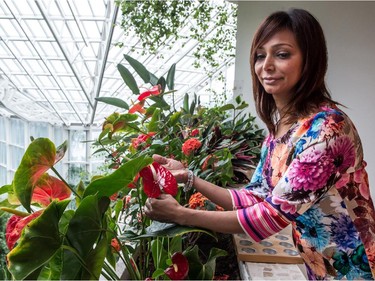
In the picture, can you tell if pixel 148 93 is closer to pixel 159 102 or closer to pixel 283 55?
pixel 159 102

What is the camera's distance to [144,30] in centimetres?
263

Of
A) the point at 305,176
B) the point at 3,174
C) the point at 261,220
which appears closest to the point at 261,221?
the point at 261,220

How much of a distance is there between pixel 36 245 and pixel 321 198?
0.49 m

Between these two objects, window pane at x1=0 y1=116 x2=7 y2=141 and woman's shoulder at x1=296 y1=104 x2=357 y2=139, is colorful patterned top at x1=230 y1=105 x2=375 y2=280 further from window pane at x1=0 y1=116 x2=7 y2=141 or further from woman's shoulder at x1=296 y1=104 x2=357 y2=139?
window pane at x1=0 y1=116 x2=7 y2=141

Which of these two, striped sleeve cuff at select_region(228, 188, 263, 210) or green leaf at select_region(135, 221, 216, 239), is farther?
striped sleeve cuff at select_region(228, 188, 263, 210)

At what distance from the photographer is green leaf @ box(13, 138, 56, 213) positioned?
0.41 meters

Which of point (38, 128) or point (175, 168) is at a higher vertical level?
point (175, 168)

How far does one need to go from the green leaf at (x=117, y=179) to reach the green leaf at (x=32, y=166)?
0.06 metres

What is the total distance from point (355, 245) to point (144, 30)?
Answer: 7.68 feet

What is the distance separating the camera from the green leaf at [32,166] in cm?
41

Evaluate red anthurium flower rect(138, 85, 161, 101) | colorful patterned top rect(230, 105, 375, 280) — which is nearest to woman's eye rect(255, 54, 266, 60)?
colorful patterned top rect(230, 105, 375, 280)

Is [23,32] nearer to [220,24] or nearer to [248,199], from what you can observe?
[220,24]

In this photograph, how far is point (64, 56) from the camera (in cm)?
696

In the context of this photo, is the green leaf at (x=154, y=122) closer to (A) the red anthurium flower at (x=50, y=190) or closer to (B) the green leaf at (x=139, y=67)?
(B) the green leaf at (x=139, y=67)
